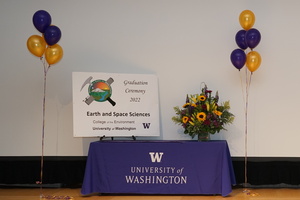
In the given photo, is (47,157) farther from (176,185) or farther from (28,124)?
(176,185)

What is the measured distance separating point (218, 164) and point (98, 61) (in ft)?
7.07

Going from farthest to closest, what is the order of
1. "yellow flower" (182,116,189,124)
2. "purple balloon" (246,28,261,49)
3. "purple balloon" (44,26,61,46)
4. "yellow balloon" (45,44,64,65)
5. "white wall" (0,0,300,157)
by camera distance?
"white wall" (0,0,300,157)
"yellow flower" (182,116,189,124)
"purple balloon" (246,28,261,49)
"yellow balloon" (45,44,64,65)
"purple balloon" (44,26,61,46)

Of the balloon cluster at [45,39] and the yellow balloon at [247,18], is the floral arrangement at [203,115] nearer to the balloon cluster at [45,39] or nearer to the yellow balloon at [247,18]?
the yellow balloon at [247,18]

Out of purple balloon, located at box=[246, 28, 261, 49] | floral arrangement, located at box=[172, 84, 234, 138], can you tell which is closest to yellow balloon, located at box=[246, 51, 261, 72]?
purple balloon, located at box=[246, 28, 261, 49]

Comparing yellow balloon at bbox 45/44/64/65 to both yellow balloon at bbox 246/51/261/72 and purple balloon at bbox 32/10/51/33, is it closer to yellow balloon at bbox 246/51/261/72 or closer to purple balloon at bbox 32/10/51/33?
purple balloon at bbox 32/10/51/33

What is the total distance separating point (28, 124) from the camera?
21.0 ft

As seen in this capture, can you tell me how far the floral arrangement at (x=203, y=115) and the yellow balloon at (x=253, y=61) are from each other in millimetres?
519

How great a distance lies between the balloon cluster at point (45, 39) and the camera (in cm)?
530

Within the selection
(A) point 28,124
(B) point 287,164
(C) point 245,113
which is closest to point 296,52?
(C) point 245,113

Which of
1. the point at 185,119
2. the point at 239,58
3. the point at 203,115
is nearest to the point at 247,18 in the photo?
the point at 239,58

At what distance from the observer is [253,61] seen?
5.61m

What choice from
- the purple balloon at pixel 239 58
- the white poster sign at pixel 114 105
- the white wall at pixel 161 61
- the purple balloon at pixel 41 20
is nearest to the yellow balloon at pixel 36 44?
the purple balloon at pixel 41 20

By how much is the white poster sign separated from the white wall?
375mm

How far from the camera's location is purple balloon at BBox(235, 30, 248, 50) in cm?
571
